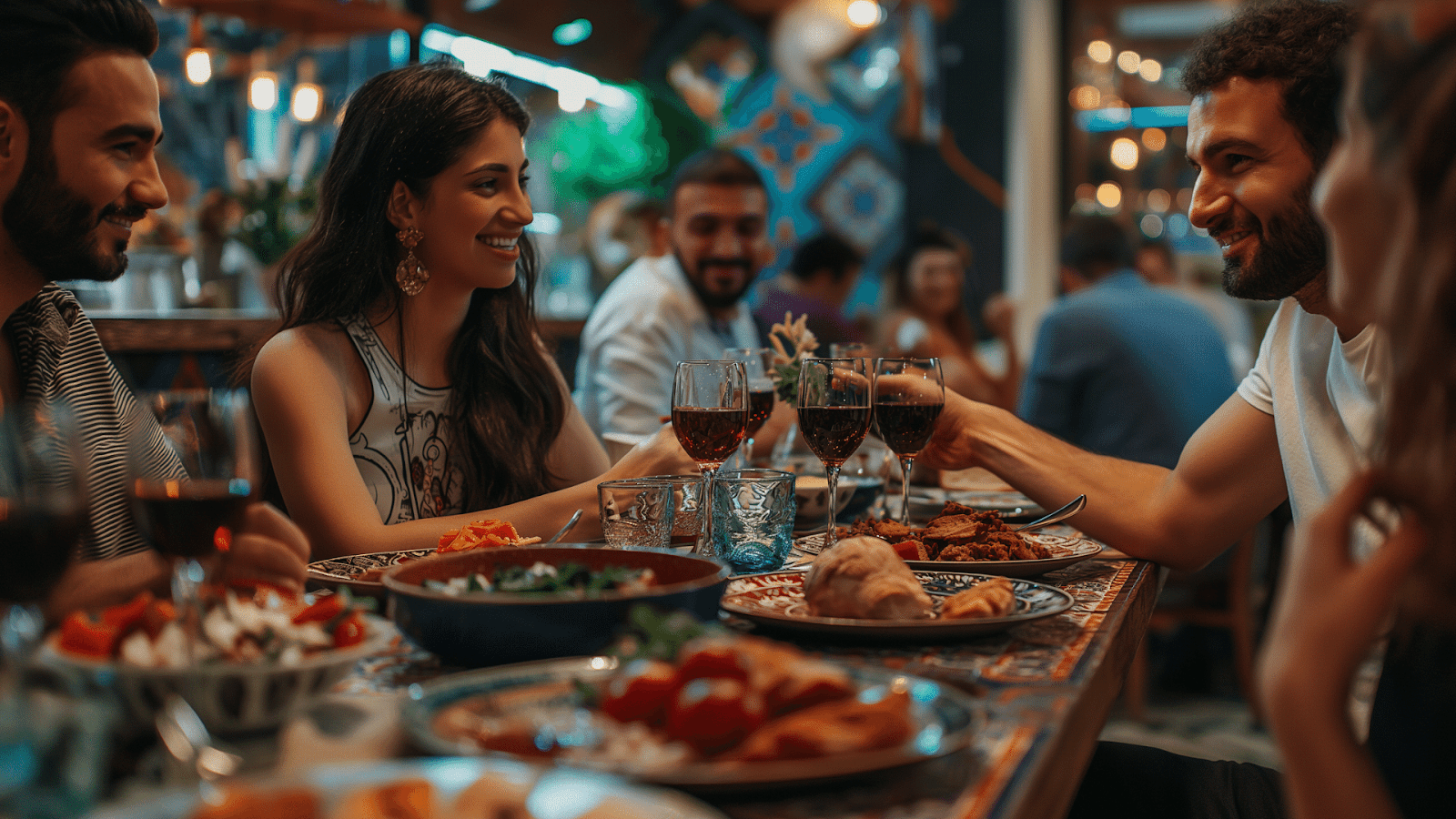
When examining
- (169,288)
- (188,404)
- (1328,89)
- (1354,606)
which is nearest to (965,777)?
(1354,606)

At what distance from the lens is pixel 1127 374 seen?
3.54 m

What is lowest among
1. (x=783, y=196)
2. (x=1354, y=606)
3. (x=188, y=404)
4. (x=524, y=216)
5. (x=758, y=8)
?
(x=1354, y=606)

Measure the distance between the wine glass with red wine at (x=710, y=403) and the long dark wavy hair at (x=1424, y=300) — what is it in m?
0.80

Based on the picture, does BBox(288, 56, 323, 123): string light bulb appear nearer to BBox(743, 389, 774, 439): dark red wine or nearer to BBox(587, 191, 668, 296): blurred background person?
BBox(587, 191, 668, 296): blurred background person

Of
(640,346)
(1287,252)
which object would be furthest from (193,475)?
(640,346)

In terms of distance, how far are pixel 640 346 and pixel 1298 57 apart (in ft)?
7.60

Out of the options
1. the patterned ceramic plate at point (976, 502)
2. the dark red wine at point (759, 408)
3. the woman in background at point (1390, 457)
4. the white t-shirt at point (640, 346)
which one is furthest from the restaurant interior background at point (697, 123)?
the woman in background at point (1390, 457)

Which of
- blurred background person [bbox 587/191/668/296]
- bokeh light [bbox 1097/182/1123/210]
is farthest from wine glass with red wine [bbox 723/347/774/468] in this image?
bokeh light [bbox 1097/182/1123/210]

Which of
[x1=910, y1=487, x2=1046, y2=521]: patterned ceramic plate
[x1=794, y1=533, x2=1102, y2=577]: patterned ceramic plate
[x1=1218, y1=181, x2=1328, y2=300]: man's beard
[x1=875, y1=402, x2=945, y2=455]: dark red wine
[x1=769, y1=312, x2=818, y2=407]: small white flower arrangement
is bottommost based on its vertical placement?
[x1=910, y1=487, x2=1046, y2=521]: patterned ceramic plate

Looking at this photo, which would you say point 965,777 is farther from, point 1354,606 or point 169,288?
point 169,288

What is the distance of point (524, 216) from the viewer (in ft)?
6.91

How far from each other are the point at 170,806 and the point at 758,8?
6410mm

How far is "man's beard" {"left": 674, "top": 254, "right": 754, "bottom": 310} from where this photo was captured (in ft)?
12.7

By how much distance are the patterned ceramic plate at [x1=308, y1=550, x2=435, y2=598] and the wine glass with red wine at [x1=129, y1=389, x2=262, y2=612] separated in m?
0.33
